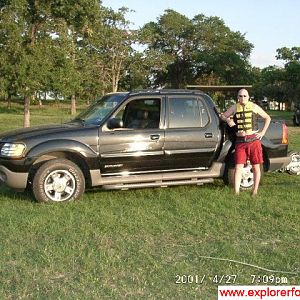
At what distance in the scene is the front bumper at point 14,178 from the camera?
264 inches

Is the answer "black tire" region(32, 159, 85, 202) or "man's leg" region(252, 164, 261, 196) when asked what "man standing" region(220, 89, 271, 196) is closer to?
"man's leg" region(252, 164, 261, 196)

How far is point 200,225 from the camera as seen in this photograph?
18.7ft

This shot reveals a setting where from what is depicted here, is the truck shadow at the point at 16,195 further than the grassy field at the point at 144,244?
Yes

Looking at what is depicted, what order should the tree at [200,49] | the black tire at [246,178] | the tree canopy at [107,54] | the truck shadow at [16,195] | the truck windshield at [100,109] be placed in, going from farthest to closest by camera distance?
1. the tree at [200,49]
2. the tree canopy at [107,54]
3. the black tire at [246,178]
4. the truck windshield at [100,109]
5. the truck shadow at [16,195]

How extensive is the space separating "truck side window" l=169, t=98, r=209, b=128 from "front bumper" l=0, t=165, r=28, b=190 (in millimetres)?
2354

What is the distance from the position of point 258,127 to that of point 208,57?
57.5 meters

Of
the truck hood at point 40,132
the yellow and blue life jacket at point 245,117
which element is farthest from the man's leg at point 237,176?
the truck hood at point 40,132

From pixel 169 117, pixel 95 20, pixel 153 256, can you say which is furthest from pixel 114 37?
pixel 153 256

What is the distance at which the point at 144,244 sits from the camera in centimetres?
501

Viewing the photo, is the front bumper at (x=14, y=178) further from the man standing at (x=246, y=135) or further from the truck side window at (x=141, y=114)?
the man standing at (x=246, y=135)

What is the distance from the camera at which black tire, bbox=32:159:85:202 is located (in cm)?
671

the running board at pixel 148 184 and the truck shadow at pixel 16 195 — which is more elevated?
the running board at pixel 148 184

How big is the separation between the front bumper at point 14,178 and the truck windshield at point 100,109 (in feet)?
4.29

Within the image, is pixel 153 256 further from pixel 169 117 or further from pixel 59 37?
pixel 59 37
